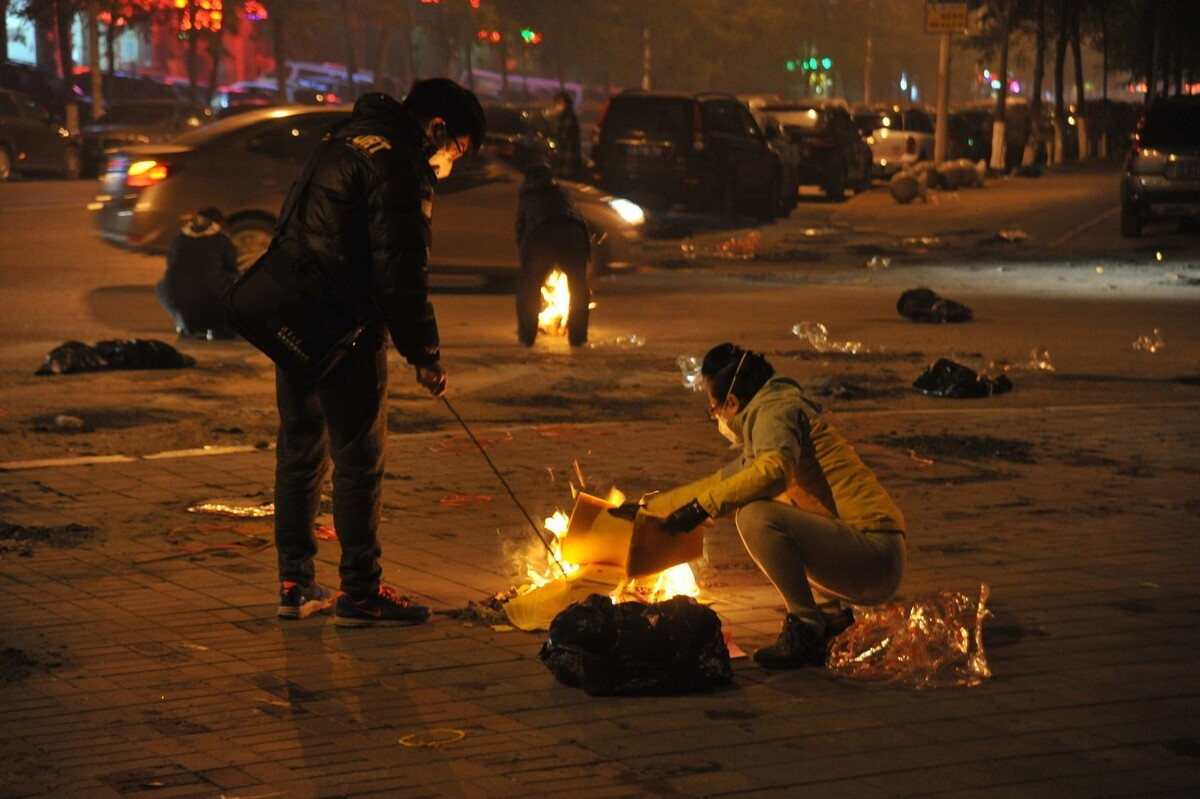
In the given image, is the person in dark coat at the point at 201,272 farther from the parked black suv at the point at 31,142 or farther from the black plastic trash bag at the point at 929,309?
the parked black suv at the point at 31,142

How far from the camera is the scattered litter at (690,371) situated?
1193cm

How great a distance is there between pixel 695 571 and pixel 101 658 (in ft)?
7.82

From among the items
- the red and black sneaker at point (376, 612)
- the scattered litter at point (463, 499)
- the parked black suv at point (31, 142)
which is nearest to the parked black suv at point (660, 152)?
the parked black suv at point (31, 142)

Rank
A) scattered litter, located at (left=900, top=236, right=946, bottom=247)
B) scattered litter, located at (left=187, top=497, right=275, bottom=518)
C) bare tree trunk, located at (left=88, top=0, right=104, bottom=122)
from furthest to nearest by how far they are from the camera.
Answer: bare tree trunk, located at (left=88, top=0, right=104, bottom=122) < scattered litter, located at (left=900, top=236, right=946, bottom=247) < scattered litter, located at (left=187, top=497, right=275, bottom=518)

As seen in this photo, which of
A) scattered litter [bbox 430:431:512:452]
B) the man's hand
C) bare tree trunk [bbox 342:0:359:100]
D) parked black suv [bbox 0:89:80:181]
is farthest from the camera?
bare tree trunk [bbox 342:0:359:100]

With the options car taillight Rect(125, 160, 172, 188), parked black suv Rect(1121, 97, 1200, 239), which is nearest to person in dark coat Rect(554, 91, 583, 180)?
parked black suv Rect(1121, 97, 1200, 239)

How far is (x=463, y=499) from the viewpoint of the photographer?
320 inches

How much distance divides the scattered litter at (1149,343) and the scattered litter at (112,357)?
25.1 feet

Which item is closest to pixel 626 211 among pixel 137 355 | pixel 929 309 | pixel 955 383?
pixel 929 309

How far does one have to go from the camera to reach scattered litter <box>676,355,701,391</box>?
11.9 meters

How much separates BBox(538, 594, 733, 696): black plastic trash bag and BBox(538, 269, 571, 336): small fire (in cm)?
872

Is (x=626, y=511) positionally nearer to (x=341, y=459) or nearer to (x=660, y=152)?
(x=341, y=459)

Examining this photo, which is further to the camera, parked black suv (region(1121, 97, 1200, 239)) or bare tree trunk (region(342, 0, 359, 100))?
bare tree trunk (region(342, 0, 359, 100))

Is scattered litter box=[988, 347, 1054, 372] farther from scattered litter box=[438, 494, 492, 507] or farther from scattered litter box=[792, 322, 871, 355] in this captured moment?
scattered litter box=[438, 494, 492, 507]
